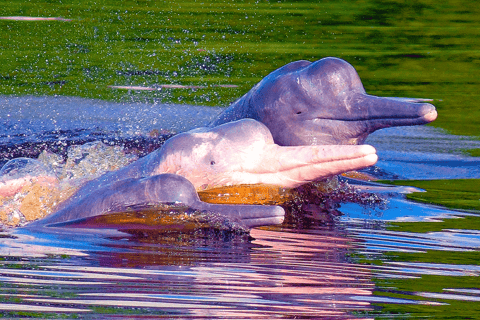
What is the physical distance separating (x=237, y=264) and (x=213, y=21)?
10.6 meters

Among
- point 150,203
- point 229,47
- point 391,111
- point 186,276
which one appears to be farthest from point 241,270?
point 229,47

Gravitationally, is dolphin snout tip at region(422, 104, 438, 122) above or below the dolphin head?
above

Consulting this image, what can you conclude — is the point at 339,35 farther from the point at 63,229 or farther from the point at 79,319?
the point at 79,319

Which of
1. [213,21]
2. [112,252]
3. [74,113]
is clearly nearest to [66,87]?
[74,113]

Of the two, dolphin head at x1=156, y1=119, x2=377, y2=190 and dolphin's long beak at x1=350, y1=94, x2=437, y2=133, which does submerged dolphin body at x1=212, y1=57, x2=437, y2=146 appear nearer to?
dolphin's long beak at x1=350, y1=94, x2=437, y2=133

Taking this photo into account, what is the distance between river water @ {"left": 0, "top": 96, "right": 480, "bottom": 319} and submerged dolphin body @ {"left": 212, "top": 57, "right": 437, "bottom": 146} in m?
0.52

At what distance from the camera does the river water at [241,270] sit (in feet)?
11.2

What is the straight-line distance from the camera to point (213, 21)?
47.0 ft

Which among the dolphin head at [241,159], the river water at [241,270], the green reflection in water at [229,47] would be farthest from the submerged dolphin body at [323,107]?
the green reflection in water at [229,47]

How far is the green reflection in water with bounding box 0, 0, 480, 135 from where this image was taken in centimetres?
1058

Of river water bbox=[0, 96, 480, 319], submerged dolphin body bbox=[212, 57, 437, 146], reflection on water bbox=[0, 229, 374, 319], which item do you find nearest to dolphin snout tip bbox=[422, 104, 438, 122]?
submerged dolphin body bbox=[212, 57, 437, 146]

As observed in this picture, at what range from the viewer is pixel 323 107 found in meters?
5.16

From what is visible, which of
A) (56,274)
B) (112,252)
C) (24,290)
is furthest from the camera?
(112,252)

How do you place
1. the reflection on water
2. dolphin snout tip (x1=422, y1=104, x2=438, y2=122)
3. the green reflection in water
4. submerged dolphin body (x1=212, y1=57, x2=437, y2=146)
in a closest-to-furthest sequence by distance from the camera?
the reflection on water < dolphin snout tip (x1=422, y1=104, x2=438, y2=122) < submerged dolphin body (x1=212, y1=57, x2=437, y2=146) < the green reflection in water
